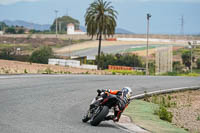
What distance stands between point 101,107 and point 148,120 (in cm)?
333

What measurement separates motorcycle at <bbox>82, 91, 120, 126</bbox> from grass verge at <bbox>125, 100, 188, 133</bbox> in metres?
1.39

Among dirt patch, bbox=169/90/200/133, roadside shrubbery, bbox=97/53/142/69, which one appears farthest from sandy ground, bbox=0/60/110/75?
roadside shrubbery, bbox=97/53/142/69

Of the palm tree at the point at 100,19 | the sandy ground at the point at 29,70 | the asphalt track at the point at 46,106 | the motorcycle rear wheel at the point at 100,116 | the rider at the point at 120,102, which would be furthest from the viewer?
the palm tree at the point at 100,19

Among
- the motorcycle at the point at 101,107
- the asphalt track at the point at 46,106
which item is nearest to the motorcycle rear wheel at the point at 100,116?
the motorcycle at the point at 101,107

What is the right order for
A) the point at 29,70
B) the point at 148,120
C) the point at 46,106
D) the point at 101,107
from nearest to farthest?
the point at 101,107 < the point at 148,120 < the point at 46,106 < the point at 29,70

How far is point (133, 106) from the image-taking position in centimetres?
1920

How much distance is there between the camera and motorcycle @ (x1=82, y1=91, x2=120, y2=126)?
12102mm

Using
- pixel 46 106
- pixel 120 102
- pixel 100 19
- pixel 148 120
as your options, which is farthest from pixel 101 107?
pixel 100 19

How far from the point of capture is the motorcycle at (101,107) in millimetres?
12102

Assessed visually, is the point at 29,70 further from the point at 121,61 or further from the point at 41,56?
the point at 121,61

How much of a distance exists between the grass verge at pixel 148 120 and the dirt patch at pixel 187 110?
3.10ft

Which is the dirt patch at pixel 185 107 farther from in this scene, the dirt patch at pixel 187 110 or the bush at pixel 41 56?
the bush at pixel 41 56

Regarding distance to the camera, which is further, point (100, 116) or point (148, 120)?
point (148, 120)

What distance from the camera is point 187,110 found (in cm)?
2194
